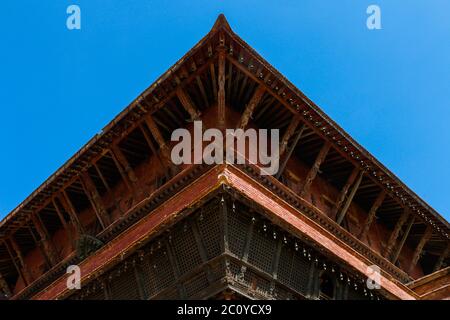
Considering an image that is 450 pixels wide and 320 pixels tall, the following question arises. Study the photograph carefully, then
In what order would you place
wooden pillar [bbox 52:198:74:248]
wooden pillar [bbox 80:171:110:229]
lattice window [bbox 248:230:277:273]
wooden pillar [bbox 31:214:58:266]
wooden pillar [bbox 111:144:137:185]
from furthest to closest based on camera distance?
wooden pillar [bbox 31:214:58:266] < wooden pillar [bbox 52:198:74:248] < wooden pillar [bbox 80:171:110:229] < wooden pillar [bbox 111:144:137:185] < lattice window [bbox 248:230:277:273]

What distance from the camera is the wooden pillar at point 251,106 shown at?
35.9 feet

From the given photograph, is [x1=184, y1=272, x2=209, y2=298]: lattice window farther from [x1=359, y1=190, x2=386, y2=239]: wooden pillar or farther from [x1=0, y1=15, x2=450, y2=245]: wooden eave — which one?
[x1=359, y1=190, x2=386, y2=239]: wooden pillar

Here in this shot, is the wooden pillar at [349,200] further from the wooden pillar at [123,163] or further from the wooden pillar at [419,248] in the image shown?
the wooden pillar at [123,163]

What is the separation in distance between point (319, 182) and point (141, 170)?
3.95 metres

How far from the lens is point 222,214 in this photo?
8.35m

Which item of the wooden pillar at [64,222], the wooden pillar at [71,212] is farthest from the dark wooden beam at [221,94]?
the wooden pillar at [64,222]

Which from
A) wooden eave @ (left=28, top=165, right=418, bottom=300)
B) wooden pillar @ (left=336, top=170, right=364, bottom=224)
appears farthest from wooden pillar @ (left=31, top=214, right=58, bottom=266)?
wooden pillar @ (left=336, top=170, right=364, bottom=224)

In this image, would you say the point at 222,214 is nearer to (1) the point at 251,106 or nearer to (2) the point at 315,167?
(1) the point at 251,106

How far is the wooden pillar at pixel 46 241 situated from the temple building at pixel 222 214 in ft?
0.11

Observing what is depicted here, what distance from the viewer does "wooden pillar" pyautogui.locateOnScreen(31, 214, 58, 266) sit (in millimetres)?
13711

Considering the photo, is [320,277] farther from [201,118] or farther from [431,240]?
[431,240]

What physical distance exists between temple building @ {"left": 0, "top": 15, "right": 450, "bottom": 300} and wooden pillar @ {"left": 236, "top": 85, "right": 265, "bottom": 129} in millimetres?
37

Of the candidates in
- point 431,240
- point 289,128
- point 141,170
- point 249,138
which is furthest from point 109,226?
point 431,240

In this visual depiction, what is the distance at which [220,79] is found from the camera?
1064 centimetres
